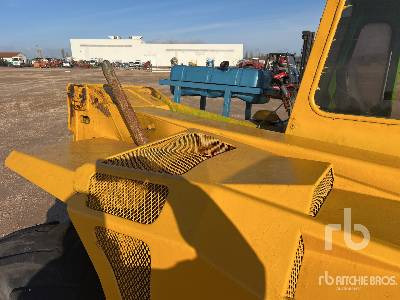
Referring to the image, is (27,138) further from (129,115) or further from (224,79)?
(129,115)

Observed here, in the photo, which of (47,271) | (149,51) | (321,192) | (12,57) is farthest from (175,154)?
(12,57)

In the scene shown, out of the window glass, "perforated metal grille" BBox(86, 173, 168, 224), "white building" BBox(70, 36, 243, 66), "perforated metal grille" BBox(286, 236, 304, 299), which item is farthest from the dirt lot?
"white building" BBox(70, 36, 243, 66)

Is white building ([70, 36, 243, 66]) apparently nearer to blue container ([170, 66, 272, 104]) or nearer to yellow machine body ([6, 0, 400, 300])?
blue container ([170, 66, 272, 104])

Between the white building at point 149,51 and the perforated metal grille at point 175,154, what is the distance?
201ft

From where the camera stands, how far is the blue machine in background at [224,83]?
200 inches

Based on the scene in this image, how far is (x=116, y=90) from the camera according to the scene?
230 centimetres

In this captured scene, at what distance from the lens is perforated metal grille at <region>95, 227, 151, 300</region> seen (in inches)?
58.1

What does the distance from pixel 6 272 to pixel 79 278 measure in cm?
40

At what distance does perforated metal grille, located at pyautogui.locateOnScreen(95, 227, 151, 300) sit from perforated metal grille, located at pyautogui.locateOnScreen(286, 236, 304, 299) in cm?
55

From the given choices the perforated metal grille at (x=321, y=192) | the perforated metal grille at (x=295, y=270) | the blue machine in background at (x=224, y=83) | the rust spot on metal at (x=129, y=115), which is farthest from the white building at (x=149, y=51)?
the perforated metal grille at (x=295, y=270)

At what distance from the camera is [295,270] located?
1226 mm

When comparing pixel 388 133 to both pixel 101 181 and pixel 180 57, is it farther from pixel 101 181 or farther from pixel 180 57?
pixel 180 57

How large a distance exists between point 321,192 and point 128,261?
858 mm

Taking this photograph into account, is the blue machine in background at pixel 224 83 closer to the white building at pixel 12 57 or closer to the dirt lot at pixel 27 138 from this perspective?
the dirt lot at pixel 27 138
